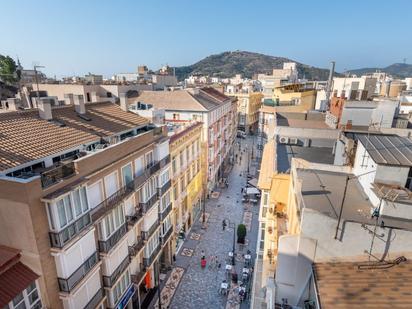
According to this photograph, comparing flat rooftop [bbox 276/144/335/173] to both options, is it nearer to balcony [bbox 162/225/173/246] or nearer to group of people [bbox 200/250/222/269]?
balcony [bbox 162/225/173/246]

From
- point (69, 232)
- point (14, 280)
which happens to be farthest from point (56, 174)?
point (14, 280)

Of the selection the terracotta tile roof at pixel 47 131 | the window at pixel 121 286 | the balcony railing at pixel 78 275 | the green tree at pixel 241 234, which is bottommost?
the green tree at pixel 241 234

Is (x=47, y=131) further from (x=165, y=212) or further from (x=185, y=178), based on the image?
(x=185, y=178)

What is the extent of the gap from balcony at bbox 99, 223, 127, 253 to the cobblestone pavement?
8.82 meters

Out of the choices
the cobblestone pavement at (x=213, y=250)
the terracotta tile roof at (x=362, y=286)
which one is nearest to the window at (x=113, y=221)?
the cobblestone pavement at (x=213, y=250)

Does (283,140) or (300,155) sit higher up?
(283,140)

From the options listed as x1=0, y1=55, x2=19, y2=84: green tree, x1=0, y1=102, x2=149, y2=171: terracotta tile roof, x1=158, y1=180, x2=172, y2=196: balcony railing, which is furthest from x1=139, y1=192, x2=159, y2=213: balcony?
x1=0, y1=55, x2=19, y2=84: green tree

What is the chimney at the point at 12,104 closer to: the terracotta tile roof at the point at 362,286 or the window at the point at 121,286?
the window at the point at 121,286

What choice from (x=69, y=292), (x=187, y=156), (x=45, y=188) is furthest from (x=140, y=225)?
(x=187, y=156)

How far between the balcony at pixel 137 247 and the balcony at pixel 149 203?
2.24 m

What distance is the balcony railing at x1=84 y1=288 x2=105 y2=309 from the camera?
14.9 metres

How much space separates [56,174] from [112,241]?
6.19 meters

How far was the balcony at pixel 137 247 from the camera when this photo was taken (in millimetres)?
19000

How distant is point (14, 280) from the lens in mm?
11398
